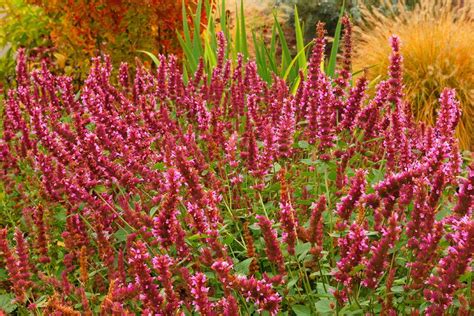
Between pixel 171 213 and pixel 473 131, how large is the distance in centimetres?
517

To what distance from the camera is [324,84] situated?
9.47ft

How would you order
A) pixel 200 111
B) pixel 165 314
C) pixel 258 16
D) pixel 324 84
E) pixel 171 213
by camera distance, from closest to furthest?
pixel 165 314 → pixel 171 213 → pixel 324 84 → pixel 200 111 → pixel 258 16

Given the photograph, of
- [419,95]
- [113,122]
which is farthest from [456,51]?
[113,122]

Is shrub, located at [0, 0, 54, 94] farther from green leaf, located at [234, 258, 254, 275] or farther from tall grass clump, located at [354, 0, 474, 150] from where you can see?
green leaf, located at [234, 258, 254, 275]

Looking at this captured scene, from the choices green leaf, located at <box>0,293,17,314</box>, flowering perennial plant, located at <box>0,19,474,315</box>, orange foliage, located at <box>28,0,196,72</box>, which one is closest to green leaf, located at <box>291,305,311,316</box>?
flowering perennial plant, located at <box>0,19,474,315</box>

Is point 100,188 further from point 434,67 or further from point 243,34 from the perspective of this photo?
point 434,67

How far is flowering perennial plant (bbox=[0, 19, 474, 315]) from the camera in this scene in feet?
6.41

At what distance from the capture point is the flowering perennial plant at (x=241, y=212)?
76.9 inches

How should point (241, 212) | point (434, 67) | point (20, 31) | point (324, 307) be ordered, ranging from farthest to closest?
point (20, 31) → point (434, 67) → point (241, 212) → point (324, 307)

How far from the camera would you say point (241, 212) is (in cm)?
288

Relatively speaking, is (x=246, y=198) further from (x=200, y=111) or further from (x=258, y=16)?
(x=258, y=16)

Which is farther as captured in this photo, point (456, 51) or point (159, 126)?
point (456, 51)

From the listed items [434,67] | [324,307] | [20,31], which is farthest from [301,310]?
[20,31]

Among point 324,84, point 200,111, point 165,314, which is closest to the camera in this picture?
point 165,314
